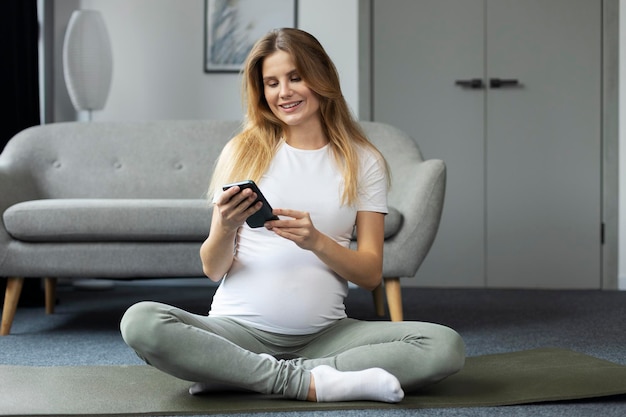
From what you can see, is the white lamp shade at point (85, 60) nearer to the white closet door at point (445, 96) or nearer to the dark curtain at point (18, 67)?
the dark curtain at point (18, 67)

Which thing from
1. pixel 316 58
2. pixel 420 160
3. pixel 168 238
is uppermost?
pixel 316 58

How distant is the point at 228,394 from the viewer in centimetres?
193

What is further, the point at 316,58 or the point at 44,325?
the point at 44,325

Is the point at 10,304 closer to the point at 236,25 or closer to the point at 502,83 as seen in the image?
the point at 236,25

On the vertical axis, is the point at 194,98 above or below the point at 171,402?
above

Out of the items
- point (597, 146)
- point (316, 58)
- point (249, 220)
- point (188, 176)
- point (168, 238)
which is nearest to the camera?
point (249, 220)

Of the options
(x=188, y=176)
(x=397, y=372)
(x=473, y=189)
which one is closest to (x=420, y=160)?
(x=188, y=176)

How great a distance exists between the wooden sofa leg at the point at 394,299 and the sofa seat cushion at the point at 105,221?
646 millimetres

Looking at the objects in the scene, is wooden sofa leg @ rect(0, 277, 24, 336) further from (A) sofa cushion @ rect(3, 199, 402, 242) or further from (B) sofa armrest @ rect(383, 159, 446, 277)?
(B) sofa armrest @ rect(383, 159, 446, 277)

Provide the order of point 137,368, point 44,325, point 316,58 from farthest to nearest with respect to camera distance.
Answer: point 44,325
point 137,368
point 316,58

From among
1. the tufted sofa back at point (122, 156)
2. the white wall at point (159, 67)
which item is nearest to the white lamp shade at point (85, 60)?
the white wall at point (159, 67)

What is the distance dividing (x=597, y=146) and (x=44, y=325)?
2.96 meters

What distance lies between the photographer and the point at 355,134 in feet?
7.03

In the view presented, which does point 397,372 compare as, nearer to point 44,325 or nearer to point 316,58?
point 316,58
